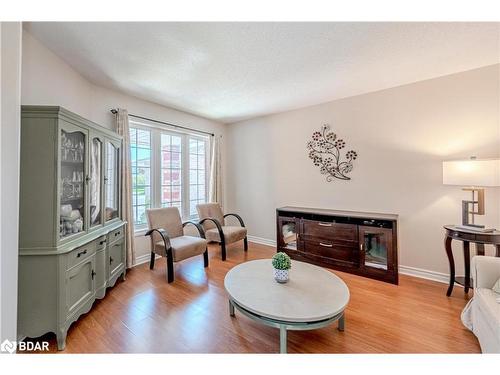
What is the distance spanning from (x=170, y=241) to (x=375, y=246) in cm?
269

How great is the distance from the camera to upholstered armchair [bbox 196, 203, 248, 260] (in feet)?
11.2

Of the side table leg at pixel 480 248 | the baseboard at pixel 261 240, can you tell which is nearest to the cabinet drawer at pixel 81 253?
the baseboard at pixel 261 240

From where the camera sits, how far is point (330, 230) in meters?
3.02

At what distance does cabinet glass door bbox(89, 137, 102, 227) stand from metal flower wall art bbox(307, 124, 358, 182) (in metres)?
3.00

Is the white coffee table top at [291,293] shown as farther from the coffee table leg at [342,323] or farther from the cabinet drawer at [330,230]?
the cabinet drawer at [330,230]

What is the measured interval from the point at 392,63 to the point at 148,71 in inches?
104

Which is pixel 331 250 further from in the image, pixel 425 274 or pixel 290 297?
pixel 290 297

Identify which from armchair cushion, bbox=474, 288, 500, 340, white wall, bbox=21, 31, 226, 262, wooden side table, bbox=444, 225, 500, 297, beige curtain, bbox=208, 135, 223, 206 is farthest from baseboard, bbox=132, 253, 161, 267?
wooden side table, bbox=444, 225, 500, 297

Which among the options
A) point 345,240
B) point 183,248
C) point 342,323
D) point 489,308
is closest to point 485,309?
point 489,308
